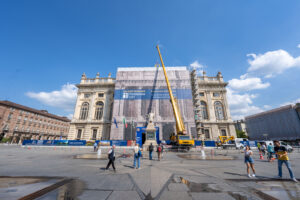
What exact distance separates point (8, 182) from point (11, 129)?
60691 millimetres

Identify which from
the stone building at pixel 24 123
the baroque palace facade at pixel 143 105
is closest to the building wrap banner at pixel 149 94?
the baroque palace facade at pixel 143 105

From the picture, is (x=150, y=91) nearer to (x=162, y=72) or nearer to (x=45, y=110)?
(x=162, y=72)

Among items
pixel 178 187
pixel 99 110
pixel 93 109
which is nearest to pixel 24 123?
pixel 93 109

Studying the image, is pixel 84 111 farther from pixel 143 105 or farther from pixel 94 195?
pixel 94 195

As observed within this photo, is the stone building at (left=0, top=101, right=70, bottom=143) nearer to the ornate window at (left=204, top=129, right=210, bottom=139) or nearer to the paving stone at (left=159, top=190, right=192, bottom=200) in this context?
the ornate window at (left=204, top=129, right=210, bottom=139)

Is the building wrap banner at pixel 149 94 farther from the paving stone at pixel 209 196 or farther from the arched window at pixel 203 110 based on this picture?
the paving stone at pixel 209 196

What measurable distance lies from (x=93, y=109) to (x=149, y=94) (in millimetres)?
17701

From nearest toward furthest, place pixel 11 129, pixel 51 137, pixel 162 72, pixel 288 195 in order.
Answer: pixel 288 195 < pixel 162 72 < pixel 11 129 < pixel 51 137

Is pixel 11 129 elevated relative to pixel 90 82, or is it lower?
lower

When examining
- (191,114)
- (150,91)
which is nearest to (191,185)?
(191,114)

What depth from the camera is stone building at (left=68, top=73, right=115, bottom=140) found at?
35.6m

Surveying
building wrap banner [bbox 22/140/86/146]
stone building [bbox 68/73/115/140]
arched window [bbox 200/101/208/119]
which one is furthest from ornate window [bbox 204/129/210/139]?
building wrap banner [bbox 22/140/86/146]

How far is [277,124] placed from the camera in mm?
50688

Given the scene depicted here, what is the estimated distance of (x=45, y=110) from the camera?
205ft
